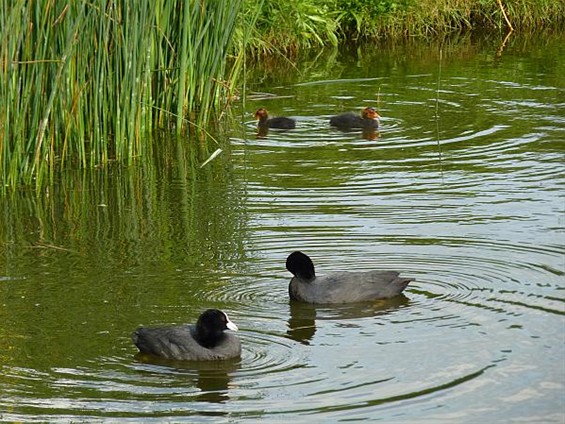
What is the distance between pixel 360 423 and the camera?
6.59 metres

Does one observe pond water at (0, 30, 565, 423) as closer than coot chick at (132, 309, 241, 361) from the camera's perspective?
Yes

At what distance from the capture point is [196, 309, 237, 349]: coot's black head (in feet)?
25.2

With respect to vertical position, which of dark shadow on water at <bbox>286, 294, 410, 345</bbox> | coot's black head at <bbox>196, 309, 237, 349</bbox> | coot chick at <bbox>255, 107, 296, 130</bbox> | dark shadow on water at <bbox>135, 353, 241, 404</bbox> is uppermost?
coot chick at <bbox>255, 107, 296, 130</bbox>

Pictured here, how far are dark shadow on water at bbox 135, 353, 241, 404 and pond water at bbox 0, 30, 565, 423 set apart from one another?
18 mm

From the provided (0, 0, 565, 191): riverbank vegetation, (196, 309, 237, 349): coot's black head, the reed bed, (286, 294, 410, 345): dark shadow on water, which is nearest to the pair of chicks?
(0, 0, 565, 191): riverbank vegetation

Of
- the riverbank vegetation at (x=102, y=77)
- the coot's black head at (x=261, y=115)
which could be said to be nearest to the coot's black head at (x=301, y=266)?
the riverbank vegetation at (x=102, y=77)

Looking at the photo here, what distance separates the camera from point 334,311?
8.66 metres

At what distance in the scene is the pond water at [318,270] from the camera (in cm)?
706

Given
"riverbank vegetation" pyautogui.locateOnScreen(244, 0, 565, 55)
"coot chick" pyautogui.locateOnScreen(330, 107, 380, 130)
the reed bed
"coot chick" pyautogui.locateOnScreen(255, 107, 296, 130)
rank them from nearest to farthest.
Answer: the reed bed < "coot chick" pyautogui.locateOnScreen(330, 107, 380, 130) < "coot chick" pyautogui.locateOnScreen(255, 107, 296, 130) < "riverbank vegetation" pyautogui.locateOnScreen(244, 0, 565, 55)

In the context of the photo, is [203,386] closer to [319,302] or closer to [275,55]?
[319,302]

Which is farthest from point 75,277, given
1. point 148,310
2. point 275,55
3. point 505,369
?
point 275,55

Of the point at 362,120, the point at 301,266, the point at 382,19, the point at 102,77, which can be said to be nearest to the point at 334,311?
the point at 301,266

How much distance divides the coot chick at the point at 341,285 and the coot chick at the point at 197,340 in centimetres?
103

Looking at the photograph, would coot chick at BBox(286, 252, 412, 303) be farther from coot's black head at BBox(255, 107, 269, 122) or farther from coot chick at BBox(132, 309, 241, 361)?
coot's black head at BBox(255, 107, 269, 122)
